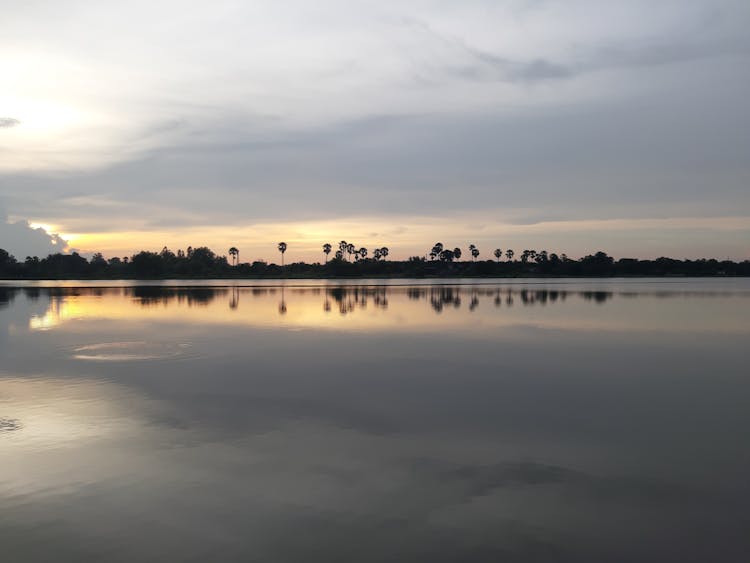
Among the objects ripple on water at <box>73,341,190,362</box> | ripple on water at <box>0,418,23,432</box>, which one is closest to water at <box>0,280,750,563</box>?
ripple on water at <box>0,418,23,432</box>

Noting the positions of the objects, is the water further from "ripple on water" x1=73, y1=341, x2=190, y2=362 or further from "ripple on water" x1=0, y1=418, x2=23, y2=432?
"ripple on water" x1=73, y1=341, x2=190, y2=362

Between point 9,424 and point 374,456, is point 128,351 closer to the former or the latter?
point 9,424

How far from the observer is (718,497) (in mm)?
9664

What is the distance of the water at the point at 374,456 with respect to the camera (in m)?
8.26

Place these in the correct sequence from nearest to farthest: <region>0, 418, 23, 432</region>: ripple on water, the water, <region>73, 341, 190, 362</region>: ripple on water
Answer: the water < <region>0, 418, 23, 432</region>: ripple on water < <region>73, 341, 190, 362</region>: ripple on water

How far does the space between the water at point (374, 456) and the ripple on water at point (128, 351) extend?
0.96 feet

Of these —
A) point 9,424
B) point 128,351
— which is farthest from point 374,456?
point 128,351

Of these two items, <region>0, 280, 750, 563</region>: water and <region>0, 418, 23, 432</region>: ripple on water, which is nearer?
<region>0, 280, 750, 563</region>: water

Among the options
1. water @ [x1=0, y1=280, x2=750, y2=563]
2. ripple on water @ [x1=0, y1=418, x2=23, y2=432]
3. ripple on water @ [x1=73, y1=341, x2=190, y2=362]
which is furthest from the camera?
ripple on water @ [x1=73, y1=341, x2=190, y2=362]

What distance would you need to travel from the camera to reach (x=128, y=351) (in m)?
26.8

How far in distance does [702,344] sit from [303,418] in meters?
24.1

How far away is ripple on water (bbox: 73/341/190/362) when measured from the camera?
2495 cm

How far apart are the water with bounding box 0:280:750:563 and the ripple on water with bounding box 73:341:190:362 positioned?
0.29m

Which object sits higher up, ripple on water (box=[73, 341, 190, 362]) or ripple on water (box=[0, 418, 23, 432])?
ripple on water (box=[73, 341, 190, 362])
